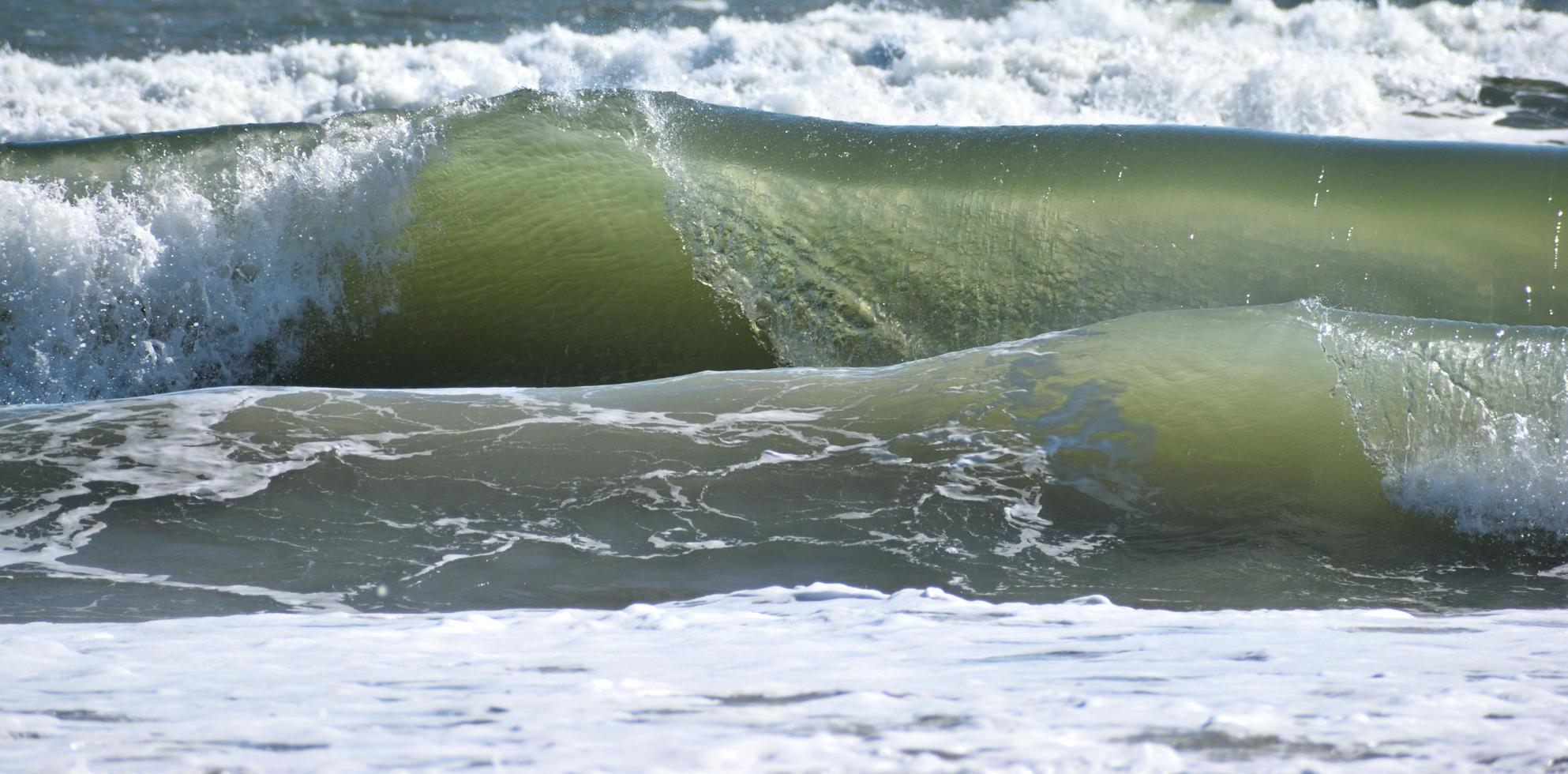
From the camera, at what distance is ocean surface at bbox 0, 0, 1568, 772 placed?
227 cm

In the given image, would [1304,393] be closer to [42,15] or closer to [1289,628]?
[1289,628]

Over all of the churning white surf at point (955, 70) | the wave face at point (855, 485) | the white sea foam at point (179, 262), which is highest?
the churning white surf at point (955, 70)

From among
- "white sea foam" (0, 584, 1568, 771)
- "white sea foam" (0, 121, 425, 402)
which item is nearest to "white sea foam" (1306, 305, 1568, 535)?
"white sea foam" (0, 584, 1568, 771)

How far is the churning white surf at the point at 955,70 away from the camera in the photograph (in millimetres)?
9367

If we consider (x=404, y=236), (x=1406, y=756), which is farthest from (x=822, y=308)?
(x=1406, y=756)

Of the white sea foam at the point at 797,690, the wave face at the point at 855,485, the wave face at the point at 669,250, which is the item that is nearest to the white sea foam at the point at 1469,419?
the wave face at the point at 855,485

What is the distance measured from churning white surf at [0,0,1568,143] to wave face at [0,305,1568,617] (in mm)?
4941

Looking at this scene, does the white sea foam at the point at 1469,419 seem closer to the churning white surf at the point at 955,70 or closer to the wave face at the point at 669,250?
the wave face at the point at 669,250

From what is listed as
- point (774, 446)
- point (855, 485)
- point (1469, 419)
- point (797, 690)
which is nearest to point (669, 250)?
point (774, 446)

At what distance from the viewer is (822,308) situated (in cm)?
574

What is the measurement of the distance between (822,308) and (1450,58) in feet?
23.4

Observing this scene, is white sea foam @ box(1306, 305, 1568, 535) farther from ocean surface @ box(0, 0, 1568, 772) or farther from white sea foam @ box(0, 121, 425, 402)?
white sea foam @ box(0, 121, 425, 402)

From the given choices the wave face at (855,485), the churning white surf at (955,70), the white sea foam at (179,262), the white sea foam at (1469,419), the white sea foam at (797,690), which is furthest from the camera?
the churning white surf at (955,70)

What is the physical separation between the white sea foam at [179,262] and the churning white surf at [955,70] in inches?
121
